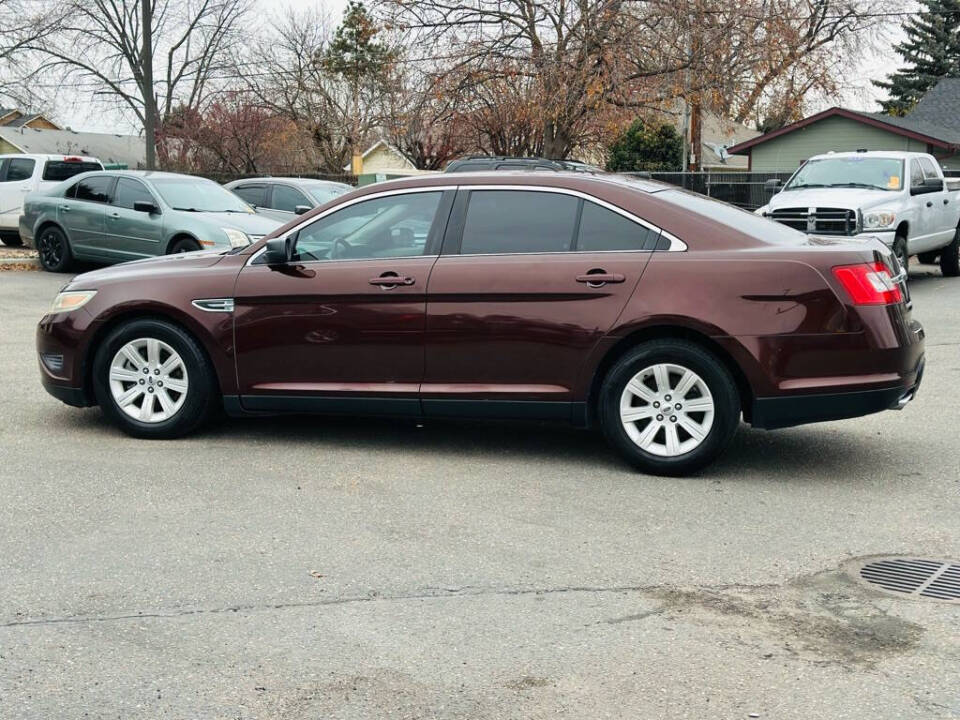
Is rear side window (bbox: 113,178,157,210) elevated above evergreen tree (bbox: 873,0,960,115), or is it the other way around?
evergreen tree (bbox: 873,0,960,115)

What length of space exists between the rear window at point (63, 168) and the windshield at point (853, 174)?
45.8ft

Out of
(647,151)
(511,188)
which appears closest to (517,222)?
(511,188)

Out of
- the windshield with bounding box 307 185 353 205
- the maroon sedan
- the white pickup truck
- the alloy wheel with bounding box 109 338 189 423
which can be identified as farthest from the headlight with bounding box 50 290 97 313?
the windshield with bounding box 307 185 353 205

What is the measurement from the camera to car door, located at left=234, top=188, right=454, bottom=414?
6.85 m

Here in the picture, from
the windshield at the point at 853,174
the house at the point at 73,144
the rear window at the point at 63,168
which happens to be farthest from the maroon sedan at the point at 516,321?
the house at the point at 73,144

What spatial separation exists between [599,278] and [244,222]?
35.9 feet

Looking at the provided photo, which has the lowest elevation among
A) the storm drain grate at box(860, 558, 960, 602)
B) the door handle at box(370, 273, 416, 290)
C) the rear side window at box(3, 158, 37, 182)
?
the storm drain grate at box(860, 558, 960, 602)

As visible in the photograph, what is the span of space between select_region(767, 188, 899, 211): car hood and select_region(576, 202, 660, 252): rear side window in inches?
419

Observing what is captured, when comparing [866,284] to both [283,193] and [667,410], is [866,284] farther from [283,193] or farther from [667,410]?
[283,193]

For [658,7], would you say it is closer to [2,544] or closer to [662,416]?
[662,416]

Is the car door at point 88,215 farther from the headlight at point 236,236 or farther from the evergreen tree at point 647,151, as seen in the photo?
the evergreen tree at point 647,151

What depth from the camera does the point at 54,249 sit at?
1880 cm

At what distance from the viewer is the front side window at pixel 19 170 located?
2362 cm

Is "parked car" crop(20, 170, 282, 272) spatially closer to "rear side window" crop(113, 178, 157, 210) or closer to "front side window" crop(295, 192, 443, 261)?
"rear side window" crop(113, 178, 157, 210)
